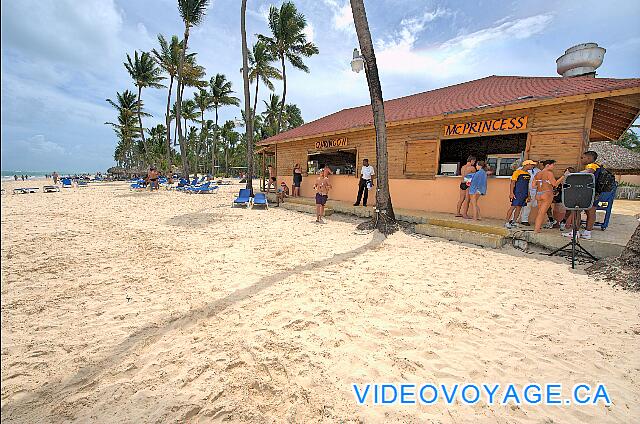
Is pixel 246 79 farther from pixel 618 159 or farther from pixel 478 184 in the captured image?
pixel 618 159

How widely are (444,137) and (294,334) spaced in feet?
26.1

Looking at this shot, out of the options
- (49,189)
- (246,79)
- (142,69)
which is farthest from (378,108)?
(142,69)

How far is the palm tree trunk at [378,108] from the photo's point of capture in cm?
753

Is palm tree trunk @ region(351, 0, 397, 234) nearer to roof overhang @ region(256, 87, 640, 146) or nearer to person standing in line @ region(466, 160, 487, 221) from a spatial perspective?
roof overhang @ region(256, 87, 640, 146)

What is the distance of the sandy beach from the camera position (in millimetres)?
2402

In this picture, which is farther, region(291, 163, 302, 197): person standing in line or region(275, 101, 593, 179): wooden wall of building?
region(291, 163, 302, 197): person standing in line

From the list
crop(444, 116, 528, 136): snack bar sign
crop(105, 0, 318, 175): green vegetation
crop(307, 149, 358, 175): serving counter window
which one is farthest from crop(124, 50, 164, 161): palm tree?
crop(444, 116, 528, 136): snack bar sign

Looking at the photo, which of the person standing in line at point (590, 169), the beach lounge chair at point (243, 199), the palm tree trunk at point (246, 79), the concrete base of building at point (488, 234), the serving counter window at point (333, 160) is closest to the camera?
the concrete base of building at point (488, 234)

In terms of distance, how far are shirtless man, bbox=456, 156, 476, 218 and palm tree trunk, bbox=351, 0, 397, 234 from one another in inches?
74.7

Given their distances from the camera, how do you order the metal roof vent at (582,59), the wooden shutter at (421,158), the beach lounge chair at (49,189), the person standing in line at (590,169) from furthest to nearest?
the beach lounge chair at (49,189) → the metal roof vent at (582,59) → the wooden shutter at (421,158) → the person standing in line at (590,169)

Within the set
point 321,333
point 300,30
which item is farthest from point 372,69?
point 300,30

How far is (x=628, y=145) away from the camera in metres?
34.8

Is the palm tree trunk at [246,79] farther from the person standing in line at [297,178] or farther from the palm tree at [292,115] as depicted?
the palm tree at [292,115]

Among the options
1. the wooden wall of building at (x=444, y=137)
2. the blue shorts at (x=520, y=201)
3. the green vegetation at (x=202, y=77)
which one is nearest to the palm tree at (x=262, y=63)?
the green vegetation at (x=202, y=77)
